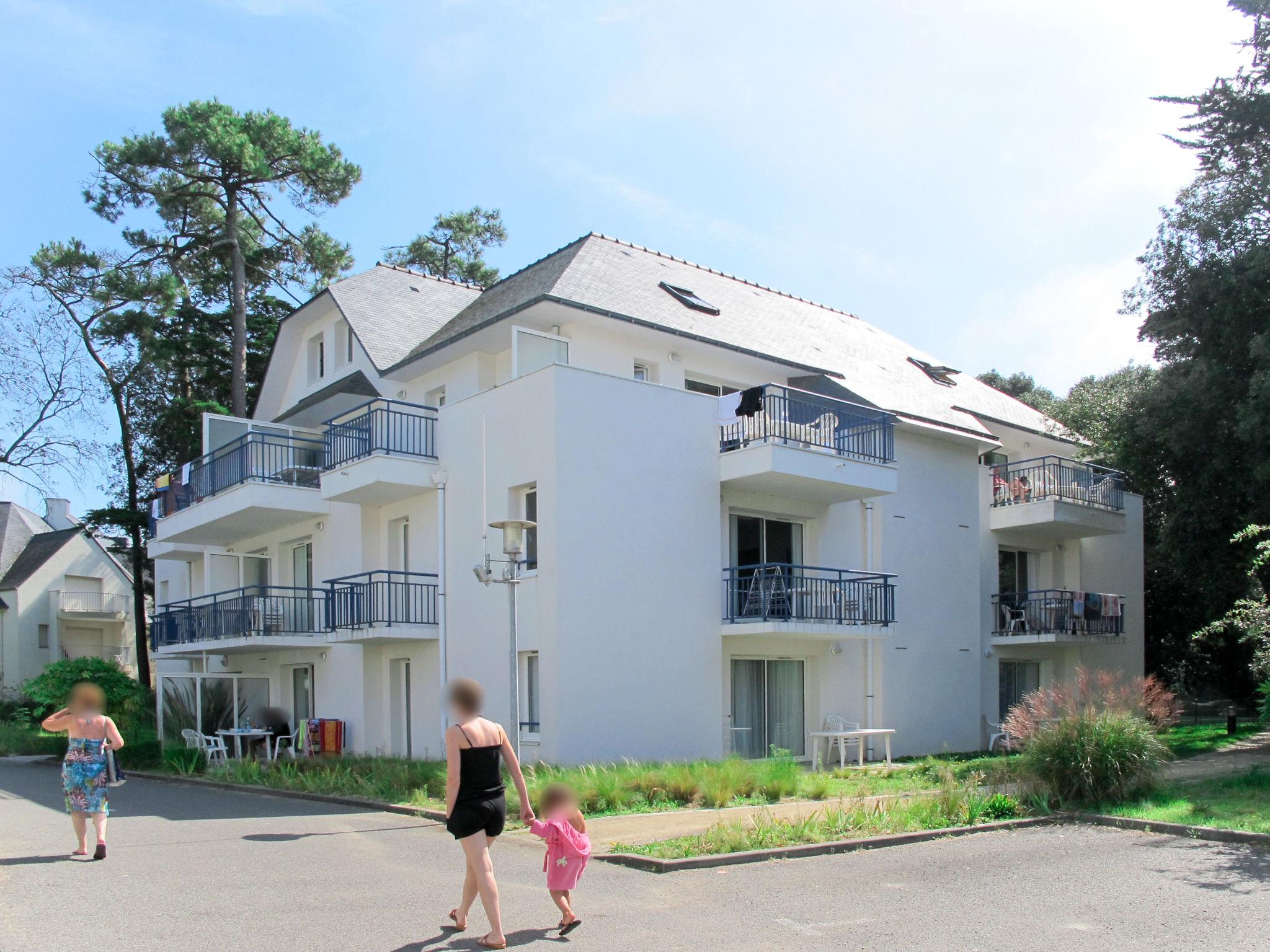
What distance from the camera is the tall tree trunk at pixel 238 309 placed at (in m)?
33.4

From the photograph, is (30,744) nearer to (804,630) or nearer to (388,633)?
(388,633)

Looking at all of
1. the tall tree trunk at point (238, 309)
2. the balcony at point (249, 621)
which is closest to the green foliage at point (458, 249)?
Result: the tall tree trunk at point (238, 309)

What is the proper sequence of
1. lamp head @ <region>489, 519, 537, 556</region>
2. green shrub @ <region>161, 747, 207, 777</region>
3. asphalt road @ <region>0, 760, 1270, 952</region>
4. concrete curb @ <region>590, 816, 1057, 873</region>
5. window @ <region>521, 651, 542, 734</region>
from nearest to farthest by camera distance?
asphalt road @ <region>0, 760, 1270, 952</region> → concrete curb @ <region>590, 816, 1057, 873</region> → lamp head @ <region>489, 519, 537, 556</region> → window @ <region>521, 651, 542, 734</region> → green shrub @ <region>161, 747, 207, 777</region>

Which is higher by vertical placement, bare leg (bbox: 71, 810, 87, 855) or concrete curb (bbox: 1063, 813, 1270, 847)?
bare leg (bbox: 71, 810, 87, 855)

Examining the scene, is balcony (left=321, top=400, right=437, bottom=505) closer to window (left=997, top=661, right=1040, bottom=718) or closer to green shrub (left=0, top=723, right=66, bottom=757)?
green shrub (left=0, top=723, right=66, bottom=757)

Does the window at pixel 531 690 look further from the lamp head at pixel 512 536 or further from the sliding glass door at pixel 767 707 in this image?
the lamp head at pixel 512 536

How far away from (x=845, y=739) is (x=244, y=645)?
37.7 ft

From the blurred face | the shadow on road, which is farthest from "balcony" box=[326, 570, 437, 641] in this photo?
the shadow on road

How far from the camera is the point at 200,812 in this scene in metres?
14.5

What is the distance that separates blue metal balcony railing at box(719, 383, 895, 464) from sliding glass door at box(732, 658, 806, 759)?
13.0 ft

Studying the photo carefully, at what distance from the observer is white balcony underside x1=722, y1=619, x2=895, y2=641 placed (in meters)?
18.9

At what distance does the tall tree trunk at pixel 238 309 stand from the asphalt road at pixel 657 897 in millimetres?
22792

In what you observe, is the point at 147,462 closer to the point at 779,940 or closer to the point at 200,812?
the point at 200,812

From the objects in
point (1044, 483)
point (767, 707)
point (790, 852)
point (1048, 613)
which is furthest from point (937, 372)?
point (790, 852)
